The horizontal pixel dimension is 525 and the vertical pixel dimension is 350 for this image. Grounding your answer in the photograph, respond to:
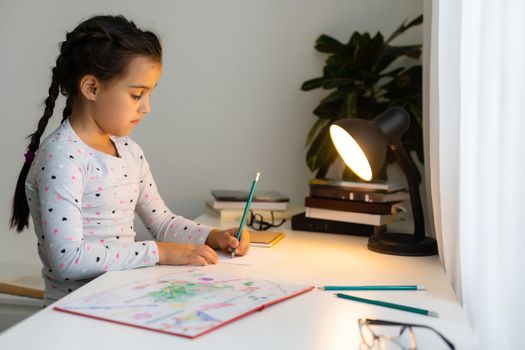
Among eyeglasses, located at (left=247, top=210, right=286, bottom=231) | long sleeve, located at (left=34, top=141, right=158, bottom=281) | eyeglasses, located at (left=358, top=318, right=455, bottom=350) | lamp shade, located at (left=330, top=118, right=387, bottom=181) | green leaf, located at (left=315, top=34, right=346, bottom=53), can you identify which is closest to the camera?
eyeglasses, located at (left=358, top=318, right=455, bottom=350)

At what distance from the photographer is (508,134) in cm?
111

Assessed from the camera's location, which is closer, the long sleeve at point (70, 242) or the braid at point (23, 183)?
the long sleeve at point (70, 242)

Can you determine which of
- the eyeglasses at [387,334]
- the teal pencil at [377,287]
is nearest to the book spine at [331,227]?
the teal pencil at [377,287]

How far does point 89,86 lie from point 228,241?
0.45 m

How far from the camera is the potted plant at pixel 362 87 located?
2.04 metres

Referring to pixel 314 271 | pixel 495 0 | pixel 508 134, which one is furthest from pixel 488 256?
pixel 495 0

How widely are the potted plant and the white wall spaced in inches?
6.3

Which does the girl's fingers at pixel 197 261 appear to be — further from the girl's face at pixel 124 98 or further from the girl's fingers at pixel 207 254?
the girl's face at pixel 124 98

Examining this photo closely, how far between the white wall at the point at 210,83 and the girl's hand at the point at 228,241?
0.87 m

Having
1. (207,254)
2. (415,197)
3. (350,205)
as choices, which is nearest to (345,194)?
(350,205)

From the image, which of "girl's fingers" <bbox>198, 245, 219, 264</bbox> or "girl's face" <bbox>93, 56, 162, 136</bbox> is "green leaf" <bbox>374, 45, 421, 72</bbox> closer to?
"girl's face" <bbox>93, 56, 162, 136</bbox>

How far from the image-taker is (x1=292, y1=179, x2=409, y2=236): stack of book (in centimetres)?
173

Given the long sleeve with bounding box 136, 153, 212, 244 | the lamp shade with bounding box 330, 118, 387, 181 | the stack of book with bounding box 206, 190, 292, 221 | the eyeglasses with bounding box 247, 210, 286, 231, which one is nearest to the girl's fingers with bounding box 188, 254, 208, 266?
the long sleeve with bounding box 136, 153, 212, 244

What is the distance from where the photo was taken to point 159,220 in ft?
5.41
